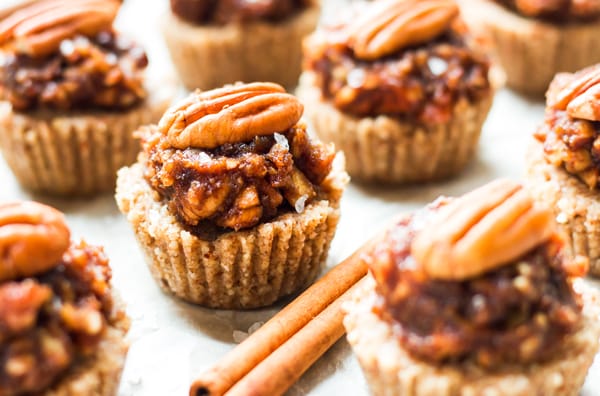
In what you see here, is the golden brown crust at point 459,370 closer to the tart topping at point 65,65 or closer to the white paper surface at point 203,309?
the white paper surface at point 203,309

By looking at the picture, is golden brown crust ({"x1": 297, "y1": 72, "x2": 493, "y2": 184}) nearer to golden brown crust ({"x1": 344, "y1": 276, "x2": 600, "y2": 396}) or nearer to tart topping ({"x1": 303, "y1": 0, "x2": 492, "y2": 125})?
tart topping ({"x1": 303, "y1": 0, "x2": 492, "y2": 125})

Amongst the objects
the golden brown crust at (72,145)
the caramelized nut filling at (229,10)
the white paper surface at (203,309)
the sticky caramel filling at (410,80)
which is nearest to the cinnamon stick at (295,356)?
the white paper surface at (203,309)

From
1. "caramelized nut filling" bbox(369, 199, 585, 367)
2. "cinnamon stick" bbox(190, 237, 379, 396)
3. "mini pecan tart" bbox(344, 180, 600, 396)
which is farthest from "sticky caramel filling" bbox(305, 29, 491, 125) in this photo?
"caramelized nut filling" bbox(369, 199, 585, 367)

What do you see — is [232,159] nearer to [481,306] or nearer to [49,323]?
[49,323]

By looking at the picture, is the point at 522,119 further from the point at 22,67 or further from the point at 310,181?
the point at 22,67

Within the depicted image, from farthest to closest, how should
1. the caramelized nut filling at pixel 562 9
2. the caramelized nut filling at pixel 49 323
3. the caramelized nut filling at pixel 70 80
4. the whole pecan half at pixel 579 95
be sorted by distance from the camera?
the caramelized nut filling at pixel 562 9 < the caramelized nut filling at pixel 70 80 < the whole pecan half at pixel 579 95 < the caramelized nut filling at pixel 49 323

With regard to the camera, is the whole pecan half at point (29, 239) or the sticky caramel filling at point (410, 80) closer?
the whole pecan half at point (29, 239)

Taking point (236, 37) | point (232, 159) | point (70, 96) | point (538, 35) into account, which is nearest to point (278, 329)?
point (232, 159)
